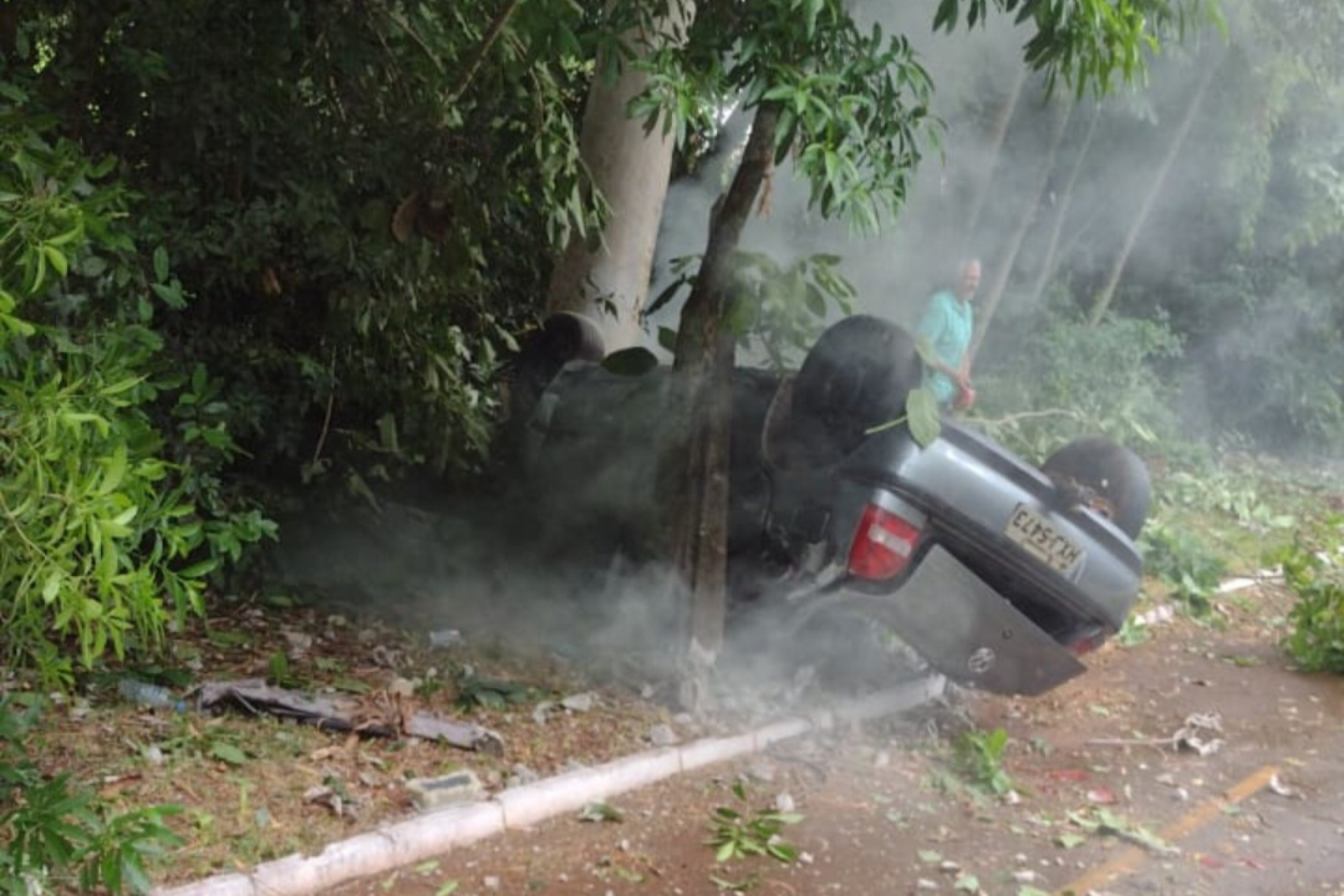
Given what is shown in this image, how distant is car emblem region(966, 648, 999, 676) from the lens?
15.9ft

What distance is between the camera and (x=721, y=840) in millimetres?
4000

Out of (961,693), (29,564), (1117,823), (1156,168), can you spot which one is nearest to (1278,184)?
(1156,168)

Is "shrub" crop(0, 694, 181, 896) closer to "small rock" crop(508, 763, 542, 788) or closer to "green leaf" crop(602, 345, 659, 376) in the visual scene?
"small rock" crop(508, 763, 542, 788)

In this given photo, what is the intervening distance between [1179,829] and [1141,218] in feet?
39.1

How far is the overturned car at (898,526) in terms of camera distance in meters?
4.68


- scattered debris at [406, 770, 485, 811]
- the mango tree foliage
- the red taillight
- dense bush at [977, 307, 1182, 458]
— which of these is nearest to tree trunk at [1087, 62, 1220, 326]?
dense bush at [977, 307, 1182, 458]

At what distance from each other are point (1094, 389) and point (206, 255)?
1090 cm

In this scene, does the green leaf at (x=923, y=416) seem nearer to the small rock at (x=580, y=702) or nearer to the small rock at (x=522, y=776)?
the small rock at (x=580, y=702)

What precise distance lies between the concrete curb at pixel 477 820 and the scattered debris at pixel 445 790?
31 mm

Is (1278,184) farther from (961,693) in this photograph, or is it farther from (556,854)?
(556,854)

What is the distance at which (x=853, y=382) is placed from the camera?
16.0ft

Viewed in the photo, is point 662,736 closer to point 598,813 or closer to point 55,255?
point 598,813

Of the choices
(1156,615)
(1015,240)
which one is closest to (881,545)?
(1156,615)

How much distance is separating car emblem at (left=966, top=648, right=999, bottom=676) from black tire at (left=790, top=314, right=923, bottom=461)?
2.78 feet
